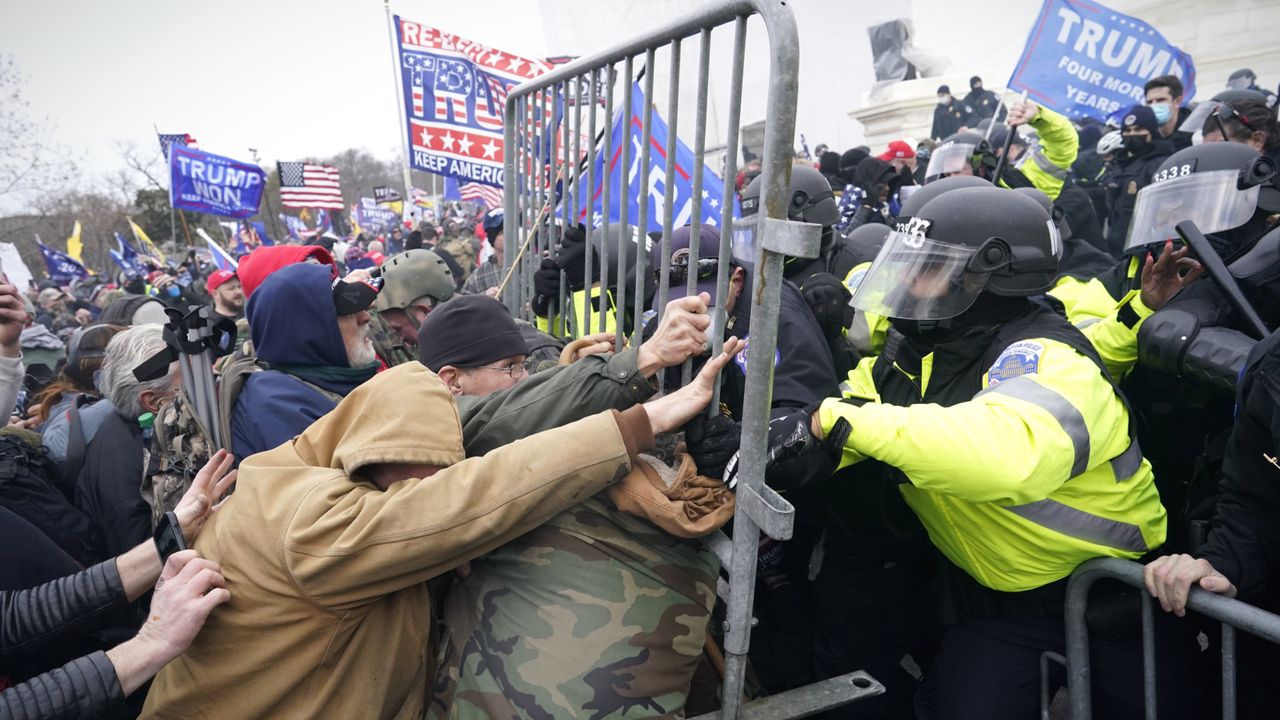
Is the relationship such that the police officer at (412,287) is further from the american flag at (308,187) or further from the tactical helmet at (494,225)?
the american flag at (308,187)

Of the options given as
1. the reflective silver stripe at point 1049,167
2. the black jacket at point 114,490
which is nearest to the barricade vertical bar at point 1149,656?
the black jacket at point 114,490

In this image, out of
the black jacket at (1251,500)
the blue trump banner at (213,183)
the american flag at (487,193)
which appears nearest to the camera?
the black jacket at (1251,500)

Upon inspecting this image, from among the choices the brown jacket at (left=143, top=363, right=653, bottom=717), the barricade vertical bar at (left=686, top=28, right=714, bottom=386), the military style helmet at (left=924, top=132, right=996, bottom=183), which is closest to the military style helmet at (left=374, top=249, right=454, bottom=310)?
the brown jacket at (left=143, top=363, right=653, bottom=717)

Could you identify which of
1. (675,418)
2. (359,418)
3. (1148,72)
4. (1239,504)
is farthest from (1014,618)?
(1148,72)

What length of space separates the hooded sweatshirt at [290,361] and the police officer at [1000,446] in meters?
1.94

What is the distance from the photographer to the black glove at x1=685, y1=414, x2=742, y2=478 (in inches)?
73.8

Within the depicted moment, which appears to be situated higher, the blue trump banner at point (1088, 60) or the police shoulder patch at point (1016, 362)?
the blue trump banner at point (1088, 60)

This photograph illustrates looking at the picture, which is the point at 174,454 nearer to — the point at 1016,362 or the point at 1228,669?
the point at 1016,362

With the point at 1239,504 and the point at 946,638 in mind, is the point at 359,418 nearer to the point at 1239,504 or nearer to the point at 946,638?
the point at 946,638

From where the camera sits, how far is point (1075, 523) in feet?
7.11

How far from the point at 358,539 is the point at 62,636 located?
112cm

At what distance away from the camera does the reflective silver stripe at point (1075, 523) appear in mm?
2160

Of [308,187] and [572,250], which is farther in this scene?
[308,187]

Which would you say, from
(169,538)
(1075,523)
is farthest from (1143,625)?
(169,538)
